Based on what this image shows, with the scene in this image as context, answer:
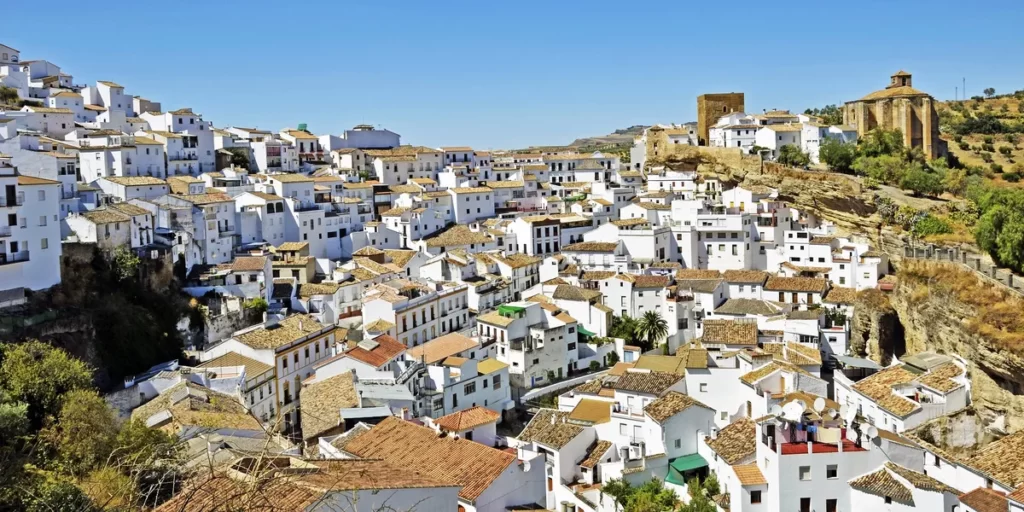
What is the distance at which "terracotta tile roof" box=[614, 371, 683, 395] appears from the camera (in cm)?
2403

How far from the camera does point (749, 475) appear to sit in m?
18.7

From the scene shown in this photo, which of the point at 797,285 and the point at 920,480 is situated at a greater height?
the point at 797,285

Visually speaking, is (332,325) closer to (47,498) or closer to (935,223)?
(47,498)

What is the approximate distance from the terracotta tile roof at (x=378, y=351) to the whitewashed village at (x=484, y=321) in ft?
0.48

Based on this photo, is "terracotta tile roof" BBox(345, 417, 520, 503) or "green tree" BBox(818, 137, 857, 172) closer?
"terracotta tile roof" BBox(345, 417, 520, 503)

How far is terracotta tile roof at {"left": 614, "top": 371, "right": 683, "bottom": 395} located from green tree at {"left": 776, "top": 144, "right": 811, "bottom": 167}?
2701 cm

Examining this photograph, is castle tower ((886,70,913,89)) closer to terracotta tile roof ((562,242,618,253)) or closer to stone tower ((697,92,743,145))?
stone tower ((697,92,743,145))

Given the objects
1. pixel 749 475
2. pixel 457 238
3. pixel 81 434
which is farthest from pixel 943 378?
pixel 457 238

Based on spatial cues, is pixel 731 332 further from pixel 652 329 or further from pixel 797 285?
pixel 797 285

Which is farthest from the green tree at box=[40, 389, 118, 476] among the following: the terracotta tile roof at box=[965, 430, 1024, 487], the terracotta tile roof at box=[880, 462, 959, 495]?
the terracotta tile roof at box=[965, 430, 1024, 487]

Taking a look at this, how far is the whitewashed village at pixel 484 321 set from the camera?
18.0 metres

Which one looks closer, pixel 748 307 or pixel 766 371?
pixel 766 371

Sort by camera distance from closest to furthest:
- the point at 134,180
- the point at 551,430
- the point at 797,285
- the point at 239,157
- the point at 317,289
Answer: the point at 551,430, the point at 317,289, the point at 797,285, the point at 134,180, the point at 239,157

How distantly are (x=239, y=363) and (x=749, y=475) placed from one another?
1401cm
